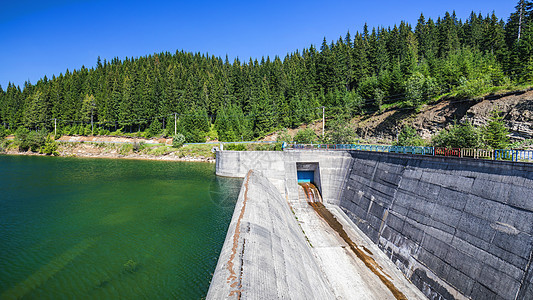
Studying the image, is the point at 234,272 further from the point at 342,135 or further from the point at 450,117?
the point at 450,117

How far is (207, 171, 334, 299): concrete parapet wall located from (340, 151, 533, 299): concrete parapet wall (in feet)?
19.1

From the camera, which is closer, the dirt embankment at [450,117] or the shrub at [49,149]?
the dirt embankment at [450,117]

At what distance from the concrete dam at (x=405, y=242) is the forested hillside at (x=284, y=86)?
34051 mm

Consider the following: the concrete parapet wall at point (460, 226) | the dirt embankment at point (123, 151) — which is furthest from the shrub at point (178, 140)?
the concrete parapet wall at point (460, 226)

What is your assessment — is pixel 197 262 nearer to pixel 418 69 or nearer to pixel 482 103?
pixel 482 103

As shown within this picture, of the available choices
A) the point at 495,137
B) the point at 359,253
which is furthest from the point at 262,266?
the point at 495,137

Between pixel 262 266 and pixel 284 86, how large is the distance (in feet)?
258

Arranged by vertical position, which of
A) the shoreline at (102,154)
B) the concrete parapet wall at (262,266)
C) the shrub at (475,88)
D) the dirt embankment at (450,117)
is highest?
the shrub at (475,88)

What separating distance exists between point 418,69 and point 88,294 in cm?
6809

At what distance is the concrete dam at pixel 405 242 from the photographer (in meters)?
10.4

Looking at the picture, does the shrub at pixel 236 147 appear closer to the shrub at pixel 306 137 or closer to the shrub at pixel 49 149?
the shrub at pixel 306 137

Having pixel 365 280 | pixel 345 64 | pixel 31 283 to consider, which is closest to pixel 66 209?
pixel 31 283

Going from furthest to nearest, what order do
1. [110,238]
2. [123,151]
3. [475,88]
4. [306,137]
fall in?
[123,151] → [306,137] → [475,88] → [110,238]

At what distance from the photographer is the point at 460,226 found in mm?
13273
